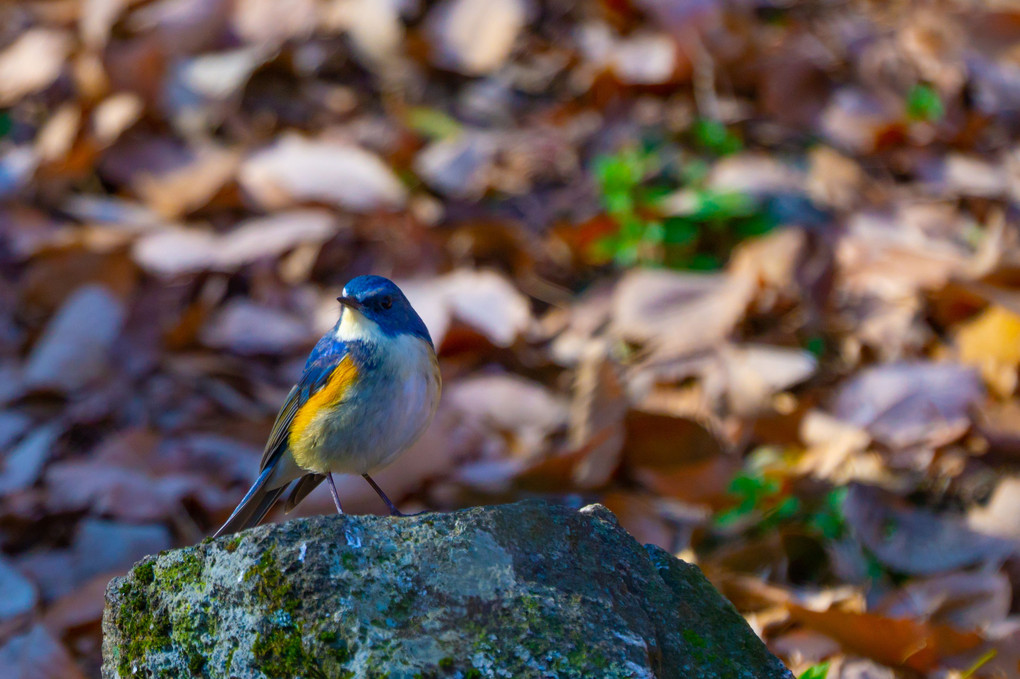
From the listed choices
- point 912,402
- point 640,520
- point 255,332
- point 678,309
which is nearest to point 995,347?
point 912,402

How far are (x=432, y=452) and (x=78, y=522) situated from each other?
1507mm

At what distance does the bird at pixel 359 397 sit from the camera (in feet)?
10.7

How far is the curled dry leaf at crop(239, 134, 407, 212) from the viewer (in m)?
6.12

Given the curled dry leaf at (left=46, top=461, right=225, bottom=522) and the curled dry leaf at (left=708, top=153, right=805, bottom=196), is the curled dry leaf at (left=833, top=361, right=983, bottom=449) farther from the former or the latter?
the curled dry leaf at (left=46, top=461, right=225, bottom=522)

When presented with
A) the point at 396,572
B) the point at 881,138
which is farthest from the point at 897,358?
the point at 396,572

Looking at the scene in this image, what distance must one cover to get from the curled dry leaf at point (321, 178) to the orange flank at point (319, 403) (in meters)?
2.85

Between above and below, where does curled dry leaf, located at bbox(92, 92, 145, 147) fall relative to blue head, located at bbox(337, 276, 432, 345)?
below

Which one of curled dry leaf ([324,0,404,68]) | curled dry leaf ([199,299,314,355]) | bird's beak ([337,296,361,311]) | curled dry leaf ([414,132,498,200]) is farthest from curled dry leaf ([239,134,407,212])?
bird's beak ([337,296,361,311])

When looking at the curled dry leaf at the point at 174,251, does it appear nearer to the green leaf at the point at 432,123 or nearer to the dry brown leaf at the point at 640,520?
the green leaf at the point at 432,123

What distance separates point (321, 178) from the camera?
6.20m

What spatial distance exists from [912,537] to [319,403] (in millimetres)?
2370

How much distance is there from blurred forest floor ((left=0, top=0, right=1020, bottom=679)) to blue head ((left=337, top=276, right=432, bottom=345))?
3.65 ft

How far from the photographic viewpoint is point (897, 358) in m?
5.19

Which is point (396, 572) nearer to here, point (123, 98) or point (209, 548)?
point (209, 548)
